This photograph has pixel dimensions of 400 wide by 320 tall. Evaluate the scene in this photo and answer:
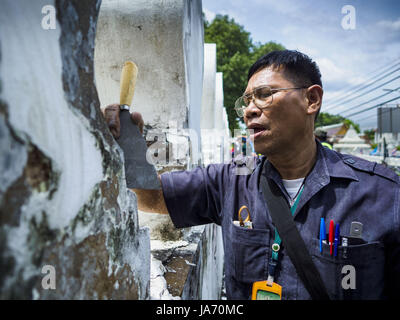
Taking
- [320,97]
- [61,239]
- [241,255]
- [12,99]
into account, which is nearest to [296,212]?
[241,255]

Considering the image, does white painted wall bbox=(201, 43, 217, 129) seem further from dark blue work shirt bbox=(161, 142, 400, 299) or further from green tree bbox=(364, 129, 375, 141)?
green tree bbox=(364, 129, 375, 141)

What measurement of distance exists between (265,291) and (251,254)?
0.17 meters

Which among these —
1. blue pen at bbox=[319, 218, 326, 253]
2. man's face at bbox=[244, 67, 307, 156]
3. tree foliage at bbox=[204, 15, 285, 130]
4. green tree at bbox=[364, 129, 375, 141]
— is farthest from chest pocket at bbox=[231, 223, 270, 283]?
green tree at bbox=[364, 129, 375, 141]

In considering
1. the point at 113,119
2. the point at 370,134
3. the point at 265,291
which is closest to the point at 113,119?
the point at 113,119

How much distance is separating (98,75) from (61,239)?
1302mm

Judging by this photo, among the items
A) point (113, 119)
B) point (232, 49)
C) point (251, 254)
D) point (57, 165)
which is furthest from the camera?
point (232, 49)

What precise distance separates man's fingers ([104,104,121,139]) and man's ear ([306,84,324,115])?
1.03m

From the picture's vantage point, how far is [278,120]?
1334 mm

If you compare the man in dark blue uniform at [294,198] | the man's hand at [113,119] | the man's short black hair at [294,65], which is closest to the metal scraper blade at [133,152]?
the man's hand at [113,119]

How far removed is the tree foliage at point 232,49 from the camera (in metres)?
13.2

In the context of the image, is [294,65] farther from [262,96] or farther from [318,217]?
[318,217]

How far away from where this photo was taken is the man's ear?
1441 millimetres

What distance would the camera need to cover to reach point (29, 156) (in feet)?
1.47

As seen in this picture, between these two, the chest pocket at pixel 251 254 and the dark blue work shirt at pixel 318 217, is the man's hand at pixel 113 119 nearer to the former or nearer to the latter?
the dark blue work shirt at pixel 318 217
